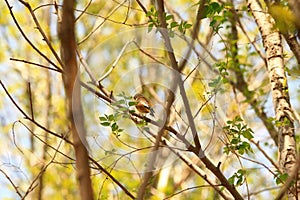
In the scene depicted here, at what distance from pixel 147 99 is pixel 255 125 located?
6.74ft

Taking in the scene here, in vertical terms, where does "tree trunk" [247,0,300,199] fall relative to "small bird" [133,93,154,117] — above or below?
above

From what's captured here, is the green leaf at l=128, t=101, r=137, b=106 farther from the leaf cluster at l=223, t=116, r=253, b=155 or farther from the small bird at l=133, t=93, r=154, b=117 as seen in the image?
the leaf cluster at l=223, t=116, r=253, b=155

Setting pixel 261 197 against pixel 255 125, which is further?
pixel 261 197

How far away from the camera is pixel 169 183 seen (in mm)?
4148

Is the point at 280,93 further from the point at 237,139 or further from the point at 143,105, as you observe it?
the point at 143,105

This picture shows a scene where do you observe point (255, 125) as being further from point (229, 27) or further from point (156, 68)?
point (156, 68)

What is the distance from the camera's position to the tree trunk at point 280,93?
161 centimetres

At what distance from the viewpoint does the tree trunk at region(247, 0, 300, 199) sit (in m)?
1.61

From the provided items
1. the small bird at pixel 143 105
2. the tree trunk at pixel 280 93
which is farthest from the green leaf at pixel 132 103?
the tree trunk at pixel 280 93

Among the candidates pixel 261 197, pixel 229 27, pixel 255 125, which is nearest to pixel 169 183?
pixel 261 197

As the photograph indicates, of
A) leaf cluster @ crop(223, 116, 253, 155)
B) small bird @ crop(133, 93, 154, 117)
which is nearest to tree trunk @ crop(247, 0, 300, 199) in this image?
leaf cluster @ crop(223, 116, 253, 155)

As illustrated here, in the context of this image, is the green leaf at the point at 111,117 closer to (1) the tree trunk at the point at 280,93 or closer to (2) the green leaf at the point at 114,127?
(2) the green leaf at the point at 114,127

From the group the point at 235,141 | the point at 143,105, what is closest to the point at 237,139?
the point at 235,141

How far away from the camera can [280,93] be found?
5.65ft
